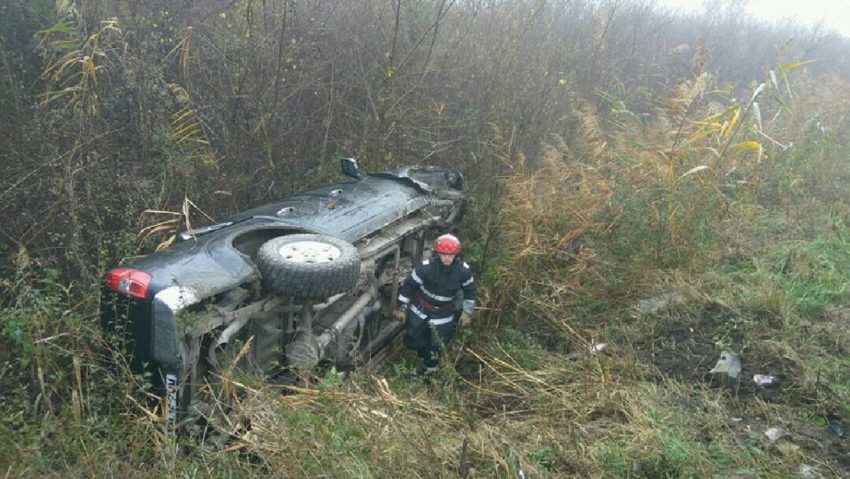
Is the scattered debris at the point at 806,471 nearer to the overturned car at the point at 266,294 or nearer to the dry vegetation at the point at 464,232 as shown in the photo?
the dry vegetation at the point at 464,232

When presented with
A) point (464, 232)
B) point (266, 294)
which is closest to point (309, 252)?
point (266, 294)

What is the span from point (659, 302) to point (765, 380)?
3.74ft

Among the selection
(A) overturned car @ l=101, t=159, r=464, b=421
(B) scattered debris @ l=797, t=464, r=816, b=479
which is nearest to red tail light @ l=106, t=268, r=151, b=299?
(A) overturned car @ l=101, t=159, r=464, b=421

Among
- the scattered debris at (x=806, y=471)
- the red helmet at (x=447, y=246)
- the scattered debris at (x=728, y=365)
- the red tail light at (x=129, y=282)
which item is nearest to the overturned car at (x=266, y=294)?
the red tail light at (x=129, y=282)

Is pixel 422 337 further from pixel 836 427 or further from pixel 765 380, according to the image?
pixel 836 427

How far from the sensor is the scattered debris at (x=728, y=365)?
3.88m

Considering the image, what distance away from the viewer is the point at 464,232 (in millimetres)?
6762

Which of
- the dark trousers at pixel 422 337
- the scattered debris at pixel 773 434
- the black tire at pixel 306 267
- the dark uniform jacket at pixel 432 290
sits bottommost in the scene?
the dark trousers at pixel 422 337

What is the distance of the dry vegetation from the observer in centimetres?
288

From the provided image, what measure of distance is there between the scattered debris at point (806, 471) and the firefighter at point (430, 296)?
2494 millimetres

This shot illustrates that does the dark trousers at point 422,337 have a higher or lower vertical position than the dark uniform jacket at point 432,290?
lower

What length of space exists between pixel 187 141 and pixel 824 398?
17.0 ft

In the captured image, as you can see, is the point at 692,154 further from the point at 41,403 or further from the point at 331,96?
the point at 41,403

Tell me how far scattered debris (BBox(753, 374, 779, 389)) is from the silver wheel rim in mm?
2721
